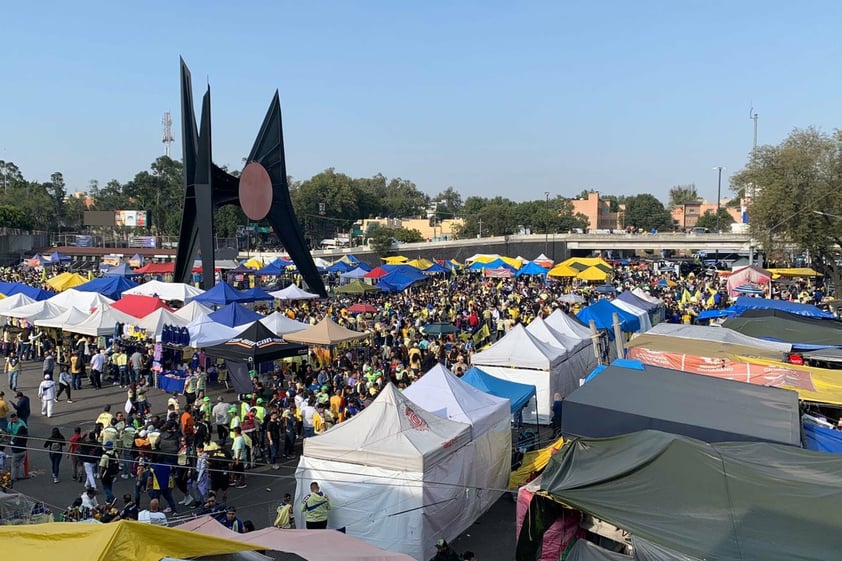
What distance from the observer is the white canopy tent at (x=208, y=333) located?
15727 millimetres

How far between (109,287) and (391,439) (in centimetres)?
2044

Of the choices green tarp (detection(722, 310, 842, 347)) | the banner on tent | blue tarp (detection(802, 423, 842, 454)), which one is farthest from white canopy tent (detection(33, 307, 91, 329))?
green tarp (detection(722, 310, 842, 347))

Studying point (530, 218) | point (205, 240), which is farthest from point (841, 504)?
point (530, 218)

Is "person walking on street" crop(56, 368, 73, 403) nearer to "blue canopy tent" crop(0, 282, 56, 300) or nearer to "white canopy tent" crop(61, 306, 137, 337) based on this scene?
"white canopy tent" crop(61, 306, 137, 337)

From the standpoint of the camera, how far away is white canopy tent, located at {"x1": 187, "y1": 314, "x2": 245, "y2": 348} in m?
15.7

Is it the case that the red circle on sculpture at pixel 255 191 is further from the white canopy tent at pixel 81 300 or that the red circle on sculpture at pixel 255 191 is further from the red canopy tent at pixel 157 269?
the white canopy tent at pixel 81 300

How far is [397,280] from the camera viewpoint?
113ft

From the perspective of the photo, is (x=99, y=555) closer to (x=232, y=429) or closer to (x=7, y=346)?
(x=232, y=429)

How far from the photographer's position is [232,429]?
10805mm

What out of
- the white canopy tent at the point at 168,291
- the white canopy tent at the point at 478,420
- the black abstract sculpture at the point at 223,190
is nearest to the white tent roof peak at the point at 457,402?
the white canopy tent at the point at 478,420

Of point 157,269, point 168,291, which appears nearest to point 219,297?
point 168,291

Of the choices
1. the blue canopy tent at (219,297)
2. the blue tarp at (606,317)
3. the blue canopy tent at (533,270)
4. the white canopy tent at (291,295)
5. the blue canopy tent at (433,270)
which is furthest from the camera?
the blue canopy tent at (433,270)

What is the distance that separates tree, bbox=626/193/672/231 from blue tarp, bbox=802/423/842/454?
120517 mm

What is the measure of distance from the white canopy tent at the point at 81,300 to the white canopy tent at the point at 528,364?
11741mm
